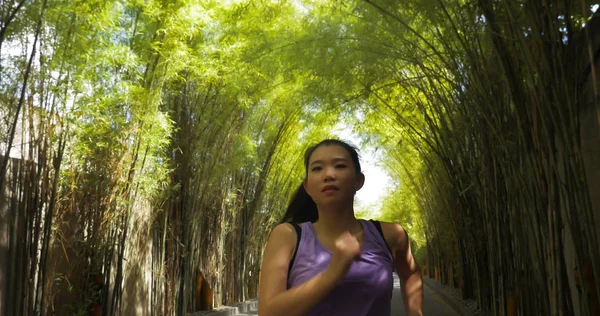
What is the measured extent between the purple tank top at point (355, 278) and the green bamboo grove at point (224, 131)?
1.05 meters

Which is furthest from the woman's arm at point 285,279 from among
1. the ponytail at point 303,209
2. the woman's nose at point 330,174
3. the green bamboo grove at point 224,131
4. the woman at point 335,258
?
the green bamboo grove at point 224,131

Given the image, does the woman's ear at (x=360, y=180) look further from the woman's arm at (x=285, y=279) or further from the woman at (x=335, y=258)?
the woman's arm at (x=285, y=279)

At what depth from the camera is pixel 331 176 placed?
1.26 m

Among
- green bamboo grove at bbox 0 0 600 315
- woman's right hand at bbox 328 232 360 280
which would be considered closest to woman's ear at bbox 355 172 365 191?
woman's right hand at bbox 328 232 360 280

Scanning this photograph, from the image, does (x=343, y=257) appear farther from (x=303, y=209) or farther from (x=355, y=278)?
(x=303, y=209)

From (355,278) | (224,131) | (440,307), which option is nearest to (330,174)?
(355,278)

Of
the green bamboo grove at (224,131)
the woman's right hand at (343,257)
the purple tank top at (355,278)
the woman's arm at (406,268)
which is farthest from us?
the green bamboo grove at (224,131)

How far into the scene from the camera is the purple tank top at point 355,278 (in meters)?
1.18

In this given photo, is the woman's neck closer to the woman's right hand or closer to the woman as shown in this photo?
the woman

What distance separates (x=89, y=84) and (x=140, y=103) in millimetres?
617

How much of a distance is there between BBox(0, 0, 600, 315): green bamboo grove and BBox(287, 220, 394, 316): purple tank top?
1.05 metres

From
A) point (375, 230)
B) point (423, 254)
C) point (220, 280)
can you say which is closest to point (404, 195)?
point (423, 254)

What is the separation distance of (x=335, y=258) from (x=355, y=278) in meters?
0.12

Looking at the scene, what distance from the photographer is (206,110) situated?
759cm
